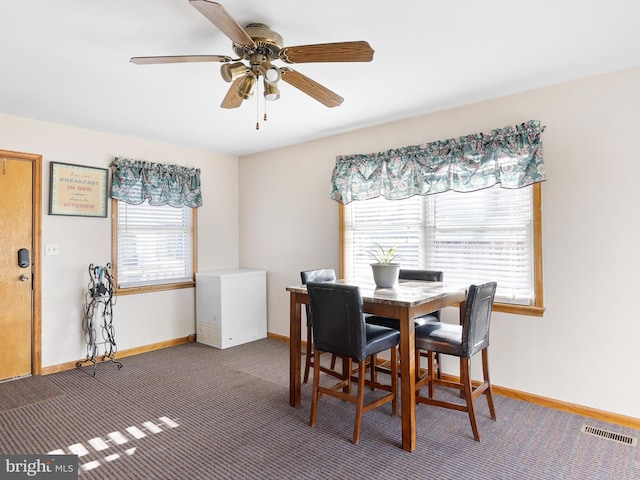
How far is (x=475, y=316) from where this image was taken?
2.44m

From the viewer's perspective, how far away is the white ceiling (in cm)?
200

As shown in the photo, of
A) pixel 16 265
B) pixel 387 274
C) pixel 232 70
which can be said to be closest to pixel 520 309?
pixel 387 274

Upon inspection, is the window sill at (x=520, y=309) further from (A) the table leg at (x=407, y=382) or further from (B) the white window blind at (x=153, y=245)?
(B) the white window blind at (x=153, y=245)

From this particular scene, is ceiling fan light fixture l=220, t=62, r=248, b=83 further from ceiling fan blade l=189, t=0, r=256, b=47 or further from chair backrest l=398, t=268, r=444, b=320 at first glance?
chair backrest l=398, t=268, r=444, b=320

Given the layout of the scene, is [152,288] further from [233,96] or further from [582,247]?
[582,247]

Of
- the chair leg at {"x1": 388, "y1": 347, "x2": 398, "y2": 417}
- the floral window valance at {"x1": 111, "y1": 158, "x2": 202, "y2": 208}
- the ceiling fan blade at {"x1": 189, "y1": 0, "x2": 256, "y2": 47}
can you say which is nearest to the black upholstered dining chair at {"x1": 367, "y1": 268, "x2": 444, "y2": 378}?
the chair leg at {"x1": 388, "y1": 347, "x2": 398, "y2": 417}

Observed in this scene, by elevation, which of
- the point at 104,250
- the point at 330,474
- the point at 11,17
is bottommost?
the point at 330,474

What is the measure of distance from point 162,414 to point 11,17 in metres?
2.60

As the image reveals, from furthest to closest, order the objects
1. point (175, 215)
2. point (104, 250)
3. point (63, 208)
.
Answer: point (175, 215), point (104, 250), point (63, 208)

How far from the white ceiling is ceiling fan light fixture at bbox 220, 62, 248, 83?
0.79 feet

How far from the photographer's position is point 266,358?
4168mm

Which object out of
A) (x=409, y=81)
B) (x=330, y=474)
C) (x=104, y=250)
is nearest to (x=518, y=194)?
(x=409, y=81)

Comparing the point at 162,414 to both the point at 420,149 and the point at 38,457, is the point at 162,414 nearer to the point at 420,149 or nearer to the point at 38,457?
the point at 38,457

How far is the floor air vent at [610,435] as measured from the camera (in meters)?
2.45
